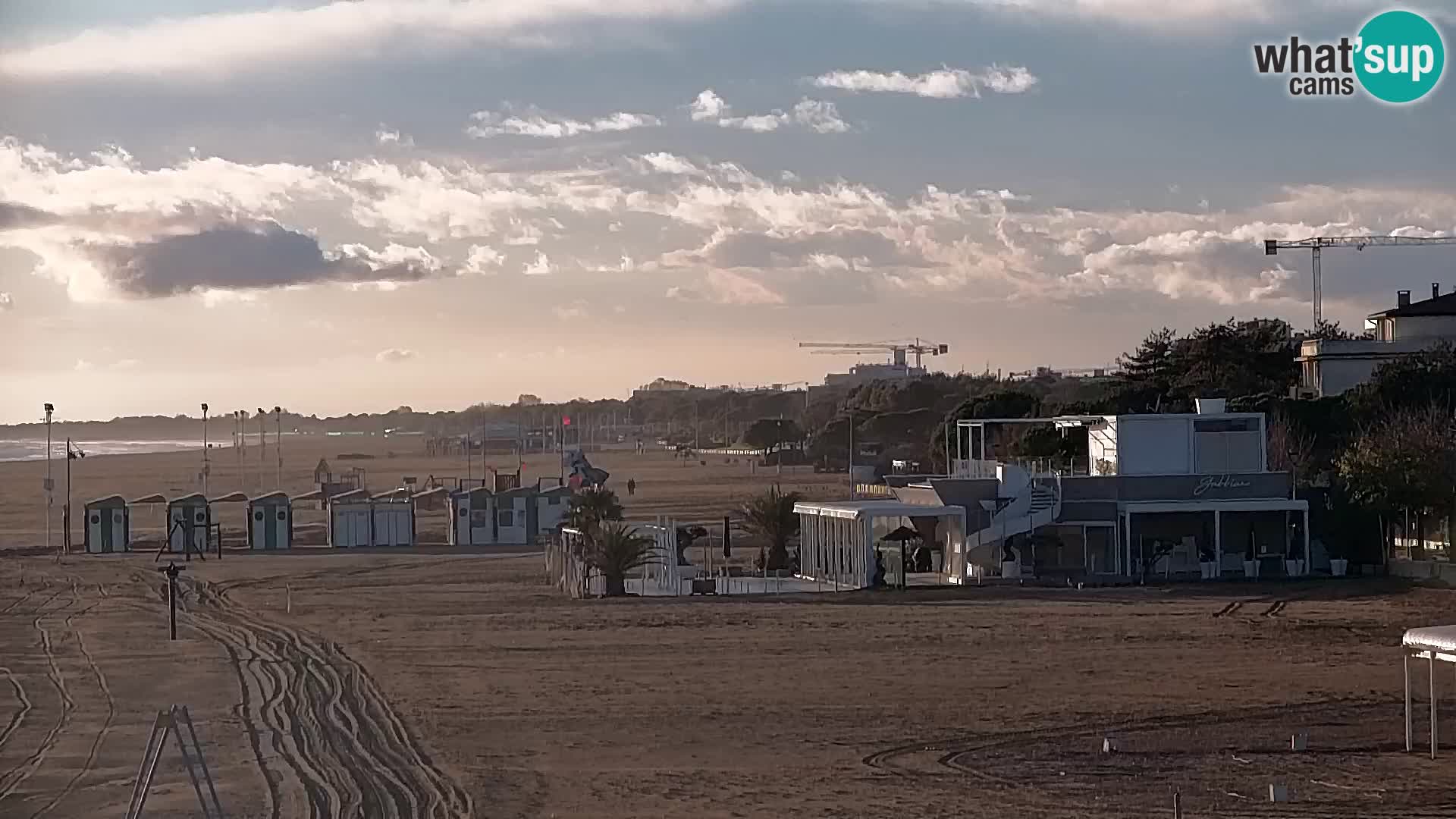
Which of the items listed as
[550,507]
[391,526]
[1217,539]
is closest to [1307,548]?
[1217,539]

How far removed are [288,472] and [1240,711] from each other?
9183cm

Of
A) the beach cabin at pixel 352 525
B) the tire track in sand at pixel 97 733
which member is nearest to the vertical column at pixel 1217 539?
the tire track in sand at pixel 97 733

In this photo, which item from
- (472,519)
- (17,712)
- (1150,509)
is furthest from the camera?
(472,519)

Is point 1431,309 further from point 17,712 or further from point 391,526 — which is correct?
point 17,712

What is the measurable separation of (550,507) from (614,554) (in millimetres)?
17983

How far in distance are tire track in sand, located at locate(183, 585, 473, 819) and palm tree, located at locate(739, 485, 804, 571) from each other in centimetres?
1357

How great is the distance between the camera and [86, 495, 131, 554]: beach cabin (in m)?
47.8

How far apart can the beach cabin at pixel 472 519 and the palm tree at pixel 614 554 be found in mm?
16695

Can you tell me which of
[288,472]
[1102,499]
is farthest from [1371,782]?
[288,472]

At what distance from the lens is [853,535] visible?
32.4 m

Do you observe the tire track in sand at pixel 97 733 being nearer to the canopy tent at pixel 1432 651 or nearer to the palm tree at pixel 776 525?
the canopy tent at pixel 1432 651

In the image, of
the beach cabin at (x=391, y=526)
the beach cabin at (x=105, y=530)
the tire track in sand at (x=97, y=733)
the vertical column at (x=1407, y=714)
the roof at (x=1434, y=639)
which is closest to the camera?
the tire track in sand at (x=97, y=733)

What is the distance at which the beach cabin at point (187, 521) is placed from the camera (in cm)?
4659

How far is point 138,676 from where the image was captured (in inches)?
856
